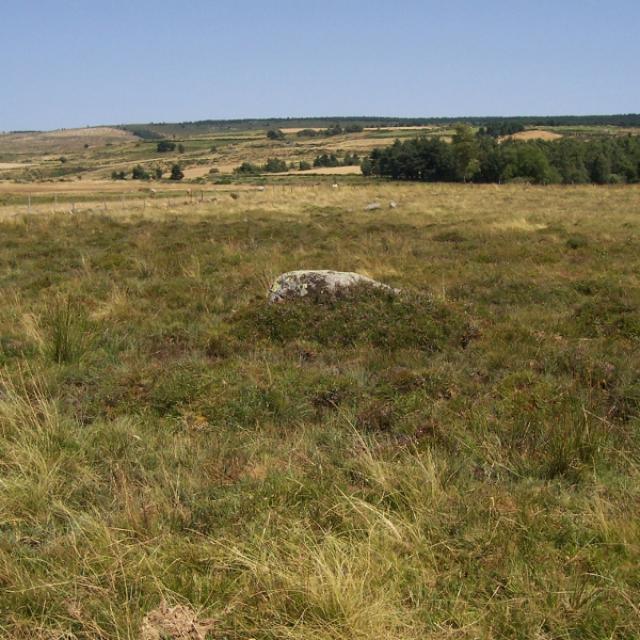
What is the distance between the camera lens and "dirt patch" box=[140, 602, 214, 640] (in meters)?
2.38

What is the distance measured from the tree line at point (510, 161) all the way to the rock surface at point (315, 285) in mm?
62326

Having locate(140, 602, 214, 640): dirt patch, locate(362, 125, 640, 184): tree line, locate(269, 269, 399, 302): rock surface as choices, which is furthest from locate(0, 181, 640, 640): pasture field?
locate(362, 125, 640, 184): tree line

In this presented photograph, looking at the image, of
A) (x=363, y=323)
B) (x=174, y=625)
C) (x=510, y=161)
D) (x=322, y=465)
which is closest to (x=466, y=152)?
(x=510, y=161)

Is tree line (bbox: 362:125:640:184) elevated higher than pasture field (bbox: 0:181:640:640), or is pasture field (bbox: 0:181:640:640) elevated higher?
tree line (bbox: 362:125:640:184)

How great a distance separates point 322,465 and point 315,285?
4942 mm

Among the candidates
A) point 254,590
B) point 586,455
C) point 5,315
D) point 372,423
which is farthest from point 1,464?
point 5,315

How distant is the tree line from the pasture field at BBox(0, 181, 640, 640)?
63617 mm

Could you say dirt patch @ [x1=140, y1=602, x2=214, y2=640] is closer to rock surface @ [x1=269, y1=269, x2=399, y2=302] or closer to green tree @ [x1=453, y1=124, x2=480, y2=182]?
rock surface @ [x1=269, y1=269, x2=399, y2=302]

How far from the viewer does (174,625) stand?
242cm

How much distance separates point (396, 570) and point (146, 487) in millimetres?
1604

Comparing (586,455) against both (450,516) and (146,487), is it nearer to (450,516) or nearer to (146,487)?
(450,516)

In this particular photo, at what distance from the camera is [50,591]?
269 centimetres

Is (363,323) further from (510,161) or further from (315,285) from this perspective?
(510,161)

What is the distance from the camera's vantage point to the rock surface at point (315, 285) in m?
8.49
